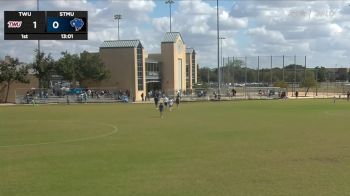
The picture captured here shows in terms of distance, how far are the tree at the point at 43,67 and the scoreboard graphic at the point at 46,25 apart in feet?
158

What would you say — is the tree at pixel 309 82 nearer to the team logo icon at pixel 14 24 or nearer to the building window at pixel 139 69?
the building window at pixel 139 69

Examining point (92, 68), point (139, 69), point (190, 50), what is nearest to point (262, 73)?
point (190, 50)

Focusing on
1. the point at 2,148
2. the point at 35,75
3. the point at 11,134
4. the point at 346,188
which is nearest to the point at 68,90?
the point at 35,75

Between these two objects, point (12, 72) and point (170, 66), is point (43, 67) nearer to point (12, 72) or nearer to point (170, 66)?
point (12, 72)

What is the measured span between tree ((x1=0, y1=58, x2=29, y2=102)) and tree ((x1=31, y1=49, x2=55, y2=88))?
3144 mm

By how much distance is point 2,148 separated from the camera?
23.9 meters

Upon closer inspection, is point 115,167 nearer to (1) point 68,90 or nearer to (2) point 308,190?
(2) point 308,190

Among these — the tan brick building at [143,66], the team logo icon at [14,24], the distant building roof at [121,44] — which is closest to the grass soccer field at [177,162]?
the team logo icon at [14,24]

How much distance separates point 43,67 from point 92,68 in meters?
8.25

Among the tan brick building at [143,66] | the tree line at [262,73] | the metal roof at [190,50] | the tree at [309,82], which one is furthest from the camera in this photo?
the metal roof at [190,50]

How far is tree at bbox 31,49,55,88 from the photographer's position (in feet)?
298

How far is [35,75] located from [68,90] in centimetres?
928

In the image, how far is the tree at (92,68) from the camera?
3632 inches

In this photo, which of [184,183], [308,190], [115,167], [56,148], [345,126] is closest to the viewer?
[308,190]
